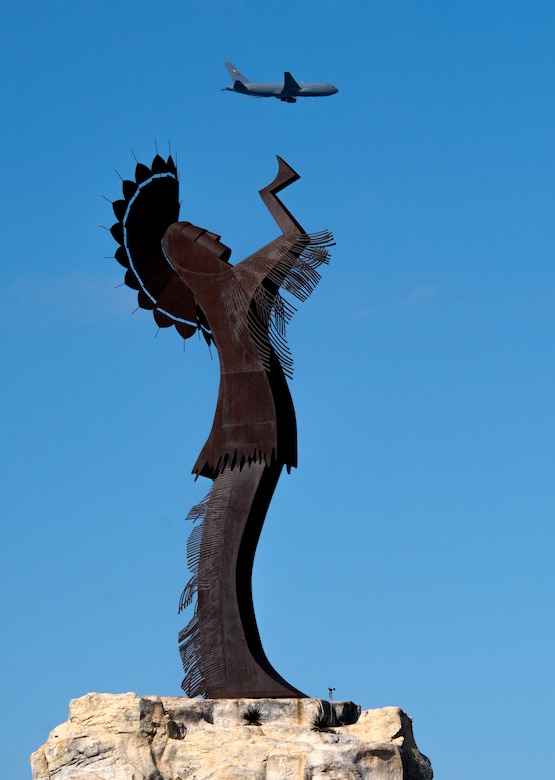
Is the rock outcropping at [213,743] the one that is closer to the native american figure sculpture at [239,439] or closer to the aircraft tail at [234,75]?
the native american figure sculpture at [239,439]

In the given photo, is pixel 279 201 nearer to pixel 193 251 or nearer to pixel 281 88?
pixel 193 251

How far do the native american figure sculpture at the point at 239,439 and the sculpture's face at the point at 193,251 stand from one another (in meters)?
0.02

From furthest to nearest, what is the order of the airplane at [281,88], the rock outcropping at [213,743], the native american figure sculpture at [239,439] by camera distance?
1. the airplane at [281,88]
2. the native american figure sculpture at [239,439]
3. the rock outcropping at [213,743]

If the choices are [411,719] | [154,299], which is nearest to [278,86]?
[154,299]

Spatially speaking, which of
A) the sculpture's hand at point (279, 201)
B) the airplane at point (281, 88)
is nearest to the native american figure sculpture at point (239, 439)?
the sculpture's hand at point (279, 201)

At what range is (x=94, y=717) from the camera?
55.9 ft

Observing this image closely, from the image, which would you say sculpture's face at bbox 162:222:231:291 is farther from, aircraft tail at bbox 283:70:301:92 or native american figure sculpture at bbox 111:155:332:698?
aircraft tail at bbox 283:70:301:92

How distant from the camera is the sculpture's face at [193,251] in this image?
2009 centimetres

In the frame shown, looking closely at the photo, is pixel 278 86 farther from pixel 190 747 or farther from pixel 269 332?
pixel 190 747

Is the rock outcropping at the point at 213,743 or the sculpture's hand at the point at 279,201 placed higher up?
the sculpture's hand at the point at 279,201

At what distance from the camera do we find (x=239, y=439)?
19125mm

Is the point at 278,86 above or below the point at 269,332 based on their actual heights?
above

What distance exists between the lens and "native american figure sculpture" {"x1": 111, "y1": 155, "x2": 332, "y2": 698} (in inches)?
727

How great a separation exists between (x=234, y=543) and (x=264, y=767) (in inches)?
130
